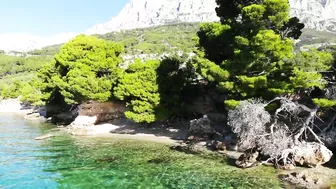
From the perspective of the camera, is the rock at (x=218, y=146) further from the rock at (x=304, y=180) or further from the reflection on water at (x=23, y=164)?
the reflection on water at (x=23, y=164)

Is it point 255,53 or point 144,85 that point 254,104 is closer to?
point 255,53

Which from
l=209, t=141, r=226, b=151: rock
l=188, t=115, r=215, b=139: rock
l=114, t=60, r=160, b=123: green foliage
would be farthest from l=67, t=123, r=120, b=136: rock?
l=209, t=141, r=226, b=151: rock

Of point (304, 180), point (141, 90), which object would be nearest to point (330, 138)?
point (304, 180)

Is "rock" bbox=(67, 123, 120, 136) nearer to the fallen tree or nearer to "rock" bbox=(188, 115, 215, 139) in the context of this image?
"rock" bbox=(188, 115, 215, 139)

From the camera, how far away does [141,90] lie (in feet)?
105

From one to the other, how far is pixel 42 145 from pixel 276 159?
66.6 ft

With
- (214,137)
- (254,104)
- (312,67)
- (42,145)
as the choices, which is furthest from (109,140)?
(312,67)

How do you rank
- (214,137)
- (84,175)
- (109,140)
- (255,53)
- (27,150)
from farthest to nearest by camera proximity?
1. (109,140)
2. (214,137)
3. (27,150)
4. (255,53)
5. (84,175)

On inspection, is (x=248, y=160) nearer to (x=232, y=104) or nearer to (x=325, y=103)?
(x=232, y=104)

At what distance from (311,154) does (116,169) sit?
12.2m

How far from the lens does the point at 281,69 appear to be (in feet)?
75.9

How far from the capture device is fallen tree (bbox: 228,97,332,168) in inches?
780

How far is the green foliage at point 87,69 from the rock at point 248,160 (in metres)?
20.3

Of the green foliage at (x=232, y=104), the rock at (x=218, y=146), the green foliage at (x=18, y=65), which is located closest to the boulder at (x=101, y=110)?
the rock at (x=218, y=146)
